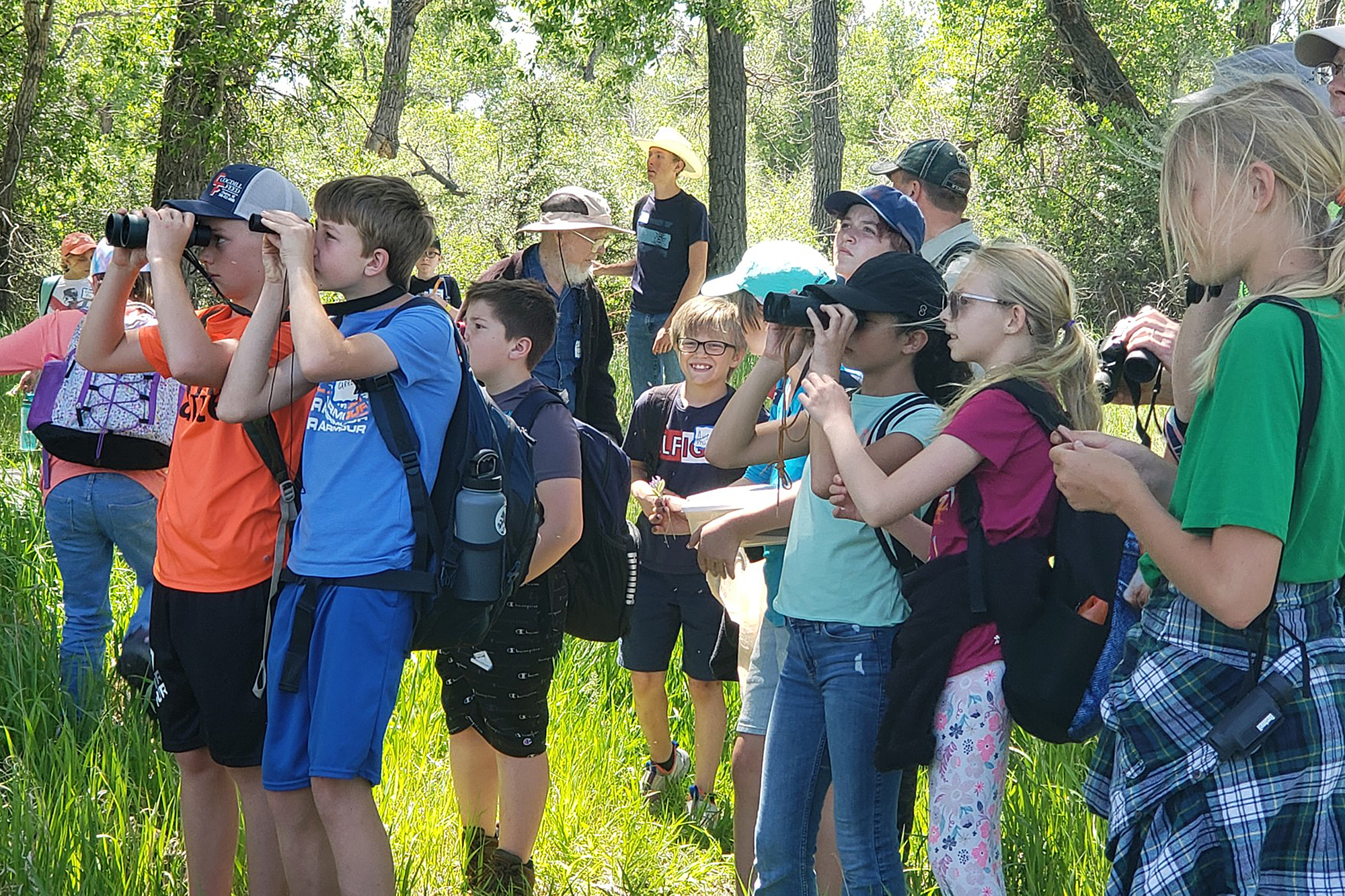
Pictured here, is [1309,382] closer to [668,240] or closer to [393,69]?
[668,240]

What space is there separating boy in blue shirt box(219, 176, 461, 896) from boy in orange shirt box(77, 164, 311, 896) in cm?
15

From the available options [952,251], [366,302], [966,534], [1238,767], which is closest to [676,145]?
[952,251]

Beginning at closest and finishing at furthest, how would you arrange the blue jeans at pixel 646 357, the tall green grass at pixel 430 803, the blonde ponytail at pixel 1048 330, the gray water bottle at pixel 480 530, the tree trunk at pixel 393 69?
1. the blonde ponytail at pixel 1048 330
2. the gray water bottle at pixel 480 530
3. the tall green grass at pixel 430 803
4. the blue jeans at pixel 646 357
5. the tree trunk at pixel 393 69

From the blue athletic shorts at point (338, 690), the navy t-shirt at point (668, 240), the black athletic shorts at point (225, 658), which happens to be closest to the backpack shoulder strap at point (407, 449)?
the blue athletic shorts at point (338, 690)

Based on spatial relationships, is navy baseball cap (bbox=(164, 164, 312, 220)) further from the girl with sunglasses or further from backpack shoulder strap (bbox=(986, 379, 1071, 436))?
backpack shoulder strap (bbox=(986, 379, 1071, 436))

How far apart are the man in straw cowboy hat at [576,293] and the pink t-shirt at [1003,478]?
3682mm

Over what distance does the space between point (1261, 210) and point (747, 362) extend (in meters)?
7.68

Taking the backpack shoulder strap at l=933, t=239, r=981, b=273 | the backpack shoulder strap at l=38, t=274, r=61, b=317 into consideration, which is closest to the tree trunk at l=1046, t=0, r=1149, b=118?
the backpack shoulder strap at l=933, t=239, r=981, b=273

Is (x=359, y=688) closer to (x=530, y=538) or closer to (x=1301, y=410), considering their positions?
(x=530, y=538)

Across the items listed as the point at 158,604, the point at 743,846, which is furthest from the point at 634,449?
the point at 158,604

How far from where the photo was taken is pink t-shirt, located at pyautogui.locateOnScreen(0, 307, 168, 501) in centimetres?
429

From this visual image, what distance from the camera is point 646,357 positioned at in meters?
7.55

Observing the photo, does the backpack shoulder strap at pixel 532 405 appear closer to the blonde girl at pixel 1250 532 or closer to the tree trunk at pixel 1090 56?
the blonde girl at pixel 1250 532

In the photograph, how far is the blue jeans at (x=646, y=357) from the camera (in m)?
7.41
